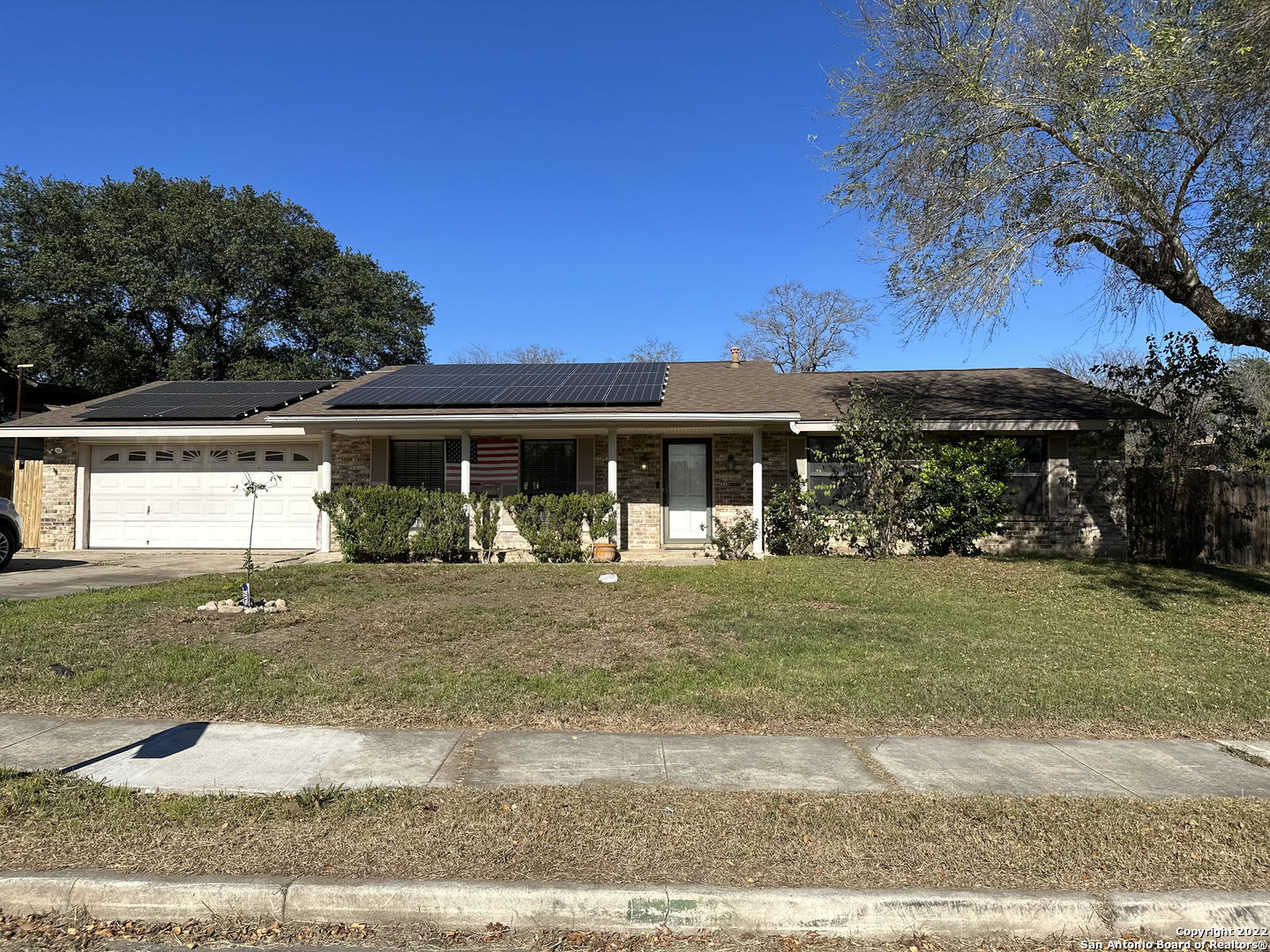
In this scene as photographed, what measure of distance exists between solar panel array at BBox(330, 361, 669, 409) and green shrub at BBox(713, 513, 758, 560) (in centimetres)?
254

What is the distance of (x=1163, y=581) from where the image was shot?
35.6 feet

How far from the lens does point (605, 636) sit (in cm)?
783

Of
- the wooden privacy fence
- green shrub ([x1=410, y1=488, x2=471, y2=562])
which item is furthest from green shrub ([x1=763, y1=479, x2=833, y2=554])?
green shrub ([x1=410, y1=488, x2=471, y2=562])

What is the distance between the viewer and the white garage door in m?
15.8

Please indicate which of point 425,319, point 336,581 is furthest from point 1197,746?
point 425,319

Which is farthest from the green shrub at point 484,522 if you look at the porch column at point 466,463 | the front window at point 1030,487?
the front window at point 1030,487

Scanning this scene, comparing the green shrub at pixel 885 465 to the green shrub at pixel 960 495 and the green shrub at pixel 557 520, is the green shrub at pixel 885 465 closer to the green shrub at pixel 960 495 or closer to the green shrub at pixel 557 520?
the green shrub at pixel 960 495

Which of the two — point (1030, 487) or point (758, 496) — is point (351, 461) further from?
point (1030, 487)

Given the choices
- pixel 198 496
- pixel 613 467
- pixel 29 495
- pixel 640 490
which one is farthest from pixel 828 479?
pixel 29 495

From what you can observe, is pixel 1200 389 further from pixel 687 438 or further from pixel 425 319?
pixel 425 319

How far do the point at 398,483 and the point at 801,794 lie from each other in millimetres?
12481

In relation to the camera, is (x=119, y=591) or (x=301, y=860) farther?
(x=119, y=591)

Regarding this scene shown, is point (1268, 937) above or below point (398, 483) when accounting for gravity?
below

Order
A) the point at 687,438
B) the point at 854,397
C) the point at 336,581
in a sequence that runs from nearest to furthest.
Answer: the point at 336,581
the point at 854,397
the point at 687,438
